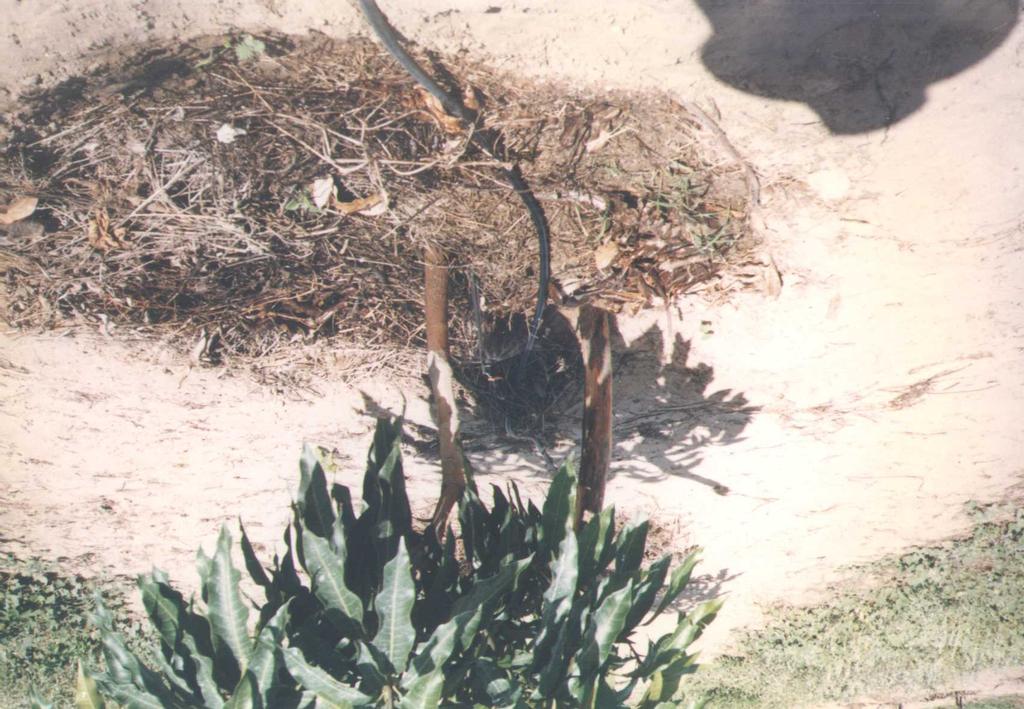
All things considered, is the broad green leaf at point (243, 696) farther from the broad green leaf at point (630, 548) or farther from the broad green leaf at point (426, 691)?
the broad green leaf at point (630, 548)

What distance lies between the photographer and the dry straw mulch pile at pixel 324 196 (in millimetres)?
2320

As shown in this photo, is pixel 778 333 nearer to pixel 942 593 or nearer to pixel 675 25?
pixel 675 25

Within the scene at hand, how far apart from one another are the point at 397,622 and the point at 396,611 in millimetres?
28

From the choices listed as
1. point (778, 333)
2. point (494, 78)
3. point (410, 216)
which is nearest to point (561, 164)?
point (494, 78)

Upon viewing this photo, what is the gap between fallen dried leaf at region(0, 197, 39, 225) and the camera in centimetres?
238

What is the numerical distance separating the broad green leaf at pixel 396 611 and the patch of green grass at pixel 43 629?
10.2ft

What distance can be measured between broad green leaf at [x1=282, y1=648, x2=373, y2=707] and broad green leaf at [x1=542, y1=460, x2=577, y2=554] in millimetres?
661

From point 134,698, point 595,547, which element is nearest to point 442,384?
point 595,547

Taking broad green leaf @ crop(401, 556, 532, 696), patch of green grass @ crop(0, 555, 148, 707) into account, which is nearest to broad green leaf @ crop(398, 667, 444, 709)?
broad green leaf @ crop(401, 556, 532, 696)

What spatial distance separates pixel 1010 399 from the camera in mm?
2977

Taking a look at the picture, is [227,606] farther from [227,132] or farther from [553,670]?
[227,132]

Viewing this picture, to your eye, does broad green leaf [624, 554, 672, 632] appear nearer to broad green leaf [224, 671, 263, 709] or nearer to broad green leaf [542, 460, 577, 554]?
broad green leaf [542, 460, 577, 554]

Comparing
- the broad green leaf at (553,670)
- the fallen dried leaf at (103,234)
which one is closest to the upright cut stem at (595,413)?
the broad green leaf at (553,670)

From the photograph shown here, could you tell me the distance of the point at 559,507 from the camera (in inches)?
78.0
